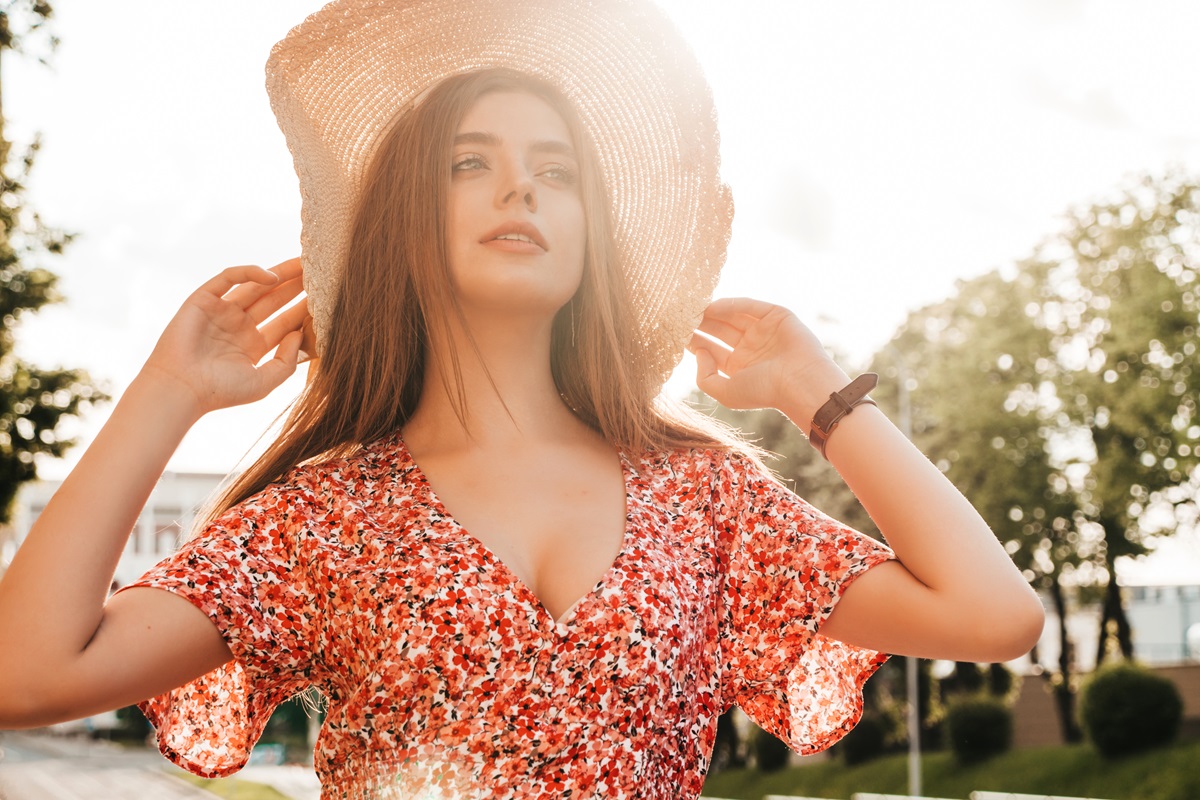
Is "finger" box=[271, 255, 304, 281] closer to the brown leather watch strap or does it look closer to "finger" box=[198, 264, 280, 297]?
"finger" box=[198, 264, 280, 297]

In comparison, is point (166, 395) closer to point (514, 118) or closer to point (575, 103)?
point (514, 118)

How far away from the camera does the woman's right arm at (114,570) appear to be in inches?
76.8

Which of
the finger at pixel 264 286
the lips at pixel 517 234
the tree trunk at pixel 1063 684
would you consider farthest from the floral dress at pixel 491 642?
the tree trunk at pixel 1063 684

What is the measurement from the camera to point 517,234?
8.13 ft

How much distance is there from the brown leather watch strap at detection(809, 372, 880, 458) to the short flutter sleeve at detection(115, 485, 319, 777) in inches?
39.7

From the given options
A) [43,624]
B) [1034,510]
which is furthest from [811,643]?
[1034,510]

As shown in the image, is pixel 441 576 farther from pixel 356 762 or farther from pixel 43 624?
pixel 43 624

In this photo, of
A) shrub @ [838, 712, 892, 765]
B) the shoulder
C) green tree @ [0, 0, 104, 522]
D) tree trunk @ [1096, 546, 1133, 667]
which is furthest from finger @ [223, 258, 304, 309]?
shrub @ [838, 712, 892, 765]

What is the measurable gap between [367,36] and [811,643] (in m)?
1.58

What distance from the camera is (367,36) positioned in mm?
2688

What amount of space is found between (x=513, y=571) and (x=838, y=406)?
2.42ft

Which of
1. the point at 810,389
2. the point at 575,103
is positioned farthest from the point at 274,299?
the point at 810,389

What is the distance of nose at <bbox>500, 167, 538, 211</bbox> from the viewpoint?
2451mm

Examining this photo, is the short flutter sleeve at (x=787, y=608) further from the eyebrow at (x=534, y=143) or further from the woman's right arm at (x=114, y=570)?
the woman's right arm at (x=114, y=570)
